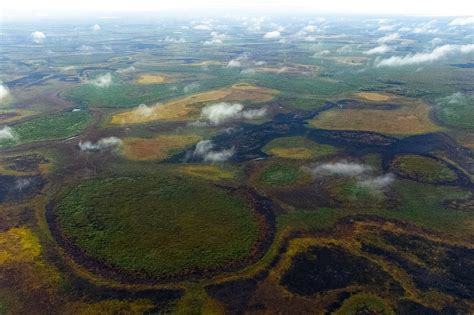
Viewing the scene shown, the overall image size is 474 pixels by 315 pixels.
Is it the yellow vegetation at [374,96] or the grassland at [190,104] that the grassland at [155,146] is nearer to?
the grassland at [190,104]

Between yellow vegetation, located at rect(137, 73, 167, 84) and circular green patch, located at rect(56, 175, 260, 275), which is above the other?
yellow vegetation, located at rect(137, 73, 167, 84)

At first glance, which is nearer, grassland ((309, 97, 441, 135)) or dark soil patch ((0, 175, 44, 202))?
dark soil patch ((0, 175, 44, 202))

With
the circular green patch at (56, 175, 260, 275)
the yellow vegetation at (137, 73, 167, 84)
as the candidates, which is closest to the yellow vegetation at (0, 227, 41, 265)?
the circular green patch at (56, 175, 260, 275)

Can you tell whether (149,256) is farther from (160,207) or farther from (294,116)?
(294,116)

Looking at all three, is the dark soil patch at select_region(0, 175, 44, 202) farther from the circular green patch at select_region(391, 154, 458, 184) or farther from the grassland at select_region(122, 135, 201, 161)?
the circular green patch at select_region(391, 154, 458, 184)

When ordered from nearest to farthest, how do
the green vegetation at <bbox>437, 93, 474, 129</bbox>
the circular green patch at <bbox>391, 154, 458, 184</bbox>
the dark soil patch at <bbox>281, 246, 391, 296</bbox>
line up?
the dark soil patch at <bbox>281, 246, 391, 296</bbox> < the circular green patch at <bbox>391, 154, 458, 184</bbox> < the green vegetation at <bbox>437, 93, 474, 129</bbox>

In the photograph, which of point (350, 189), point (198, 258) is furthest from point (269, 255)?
point (350, 189)

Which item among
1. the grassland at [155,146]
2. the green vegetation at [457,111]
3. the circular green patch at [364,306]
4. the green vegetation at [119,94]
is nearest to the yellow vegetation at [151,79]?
the green vegetation at [119,94]

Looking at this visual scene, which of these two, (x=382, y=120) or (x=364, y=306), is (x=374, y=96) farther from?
(x=364, y=306)
